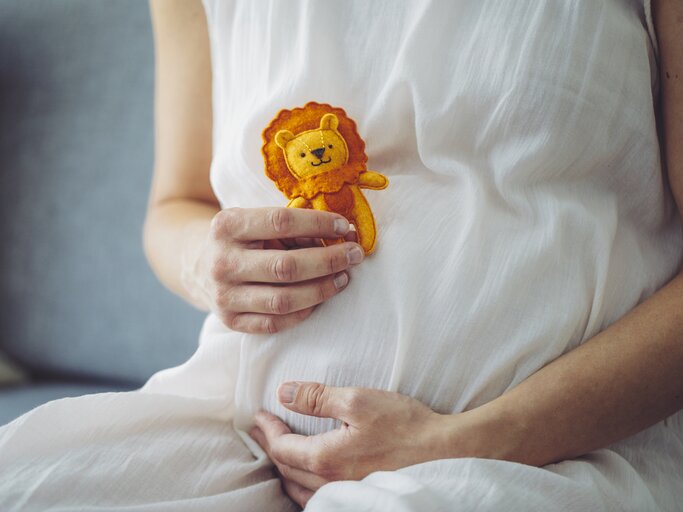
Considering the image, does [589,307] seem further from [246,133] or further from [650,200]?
[246,133]

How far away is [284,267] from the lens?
634mm

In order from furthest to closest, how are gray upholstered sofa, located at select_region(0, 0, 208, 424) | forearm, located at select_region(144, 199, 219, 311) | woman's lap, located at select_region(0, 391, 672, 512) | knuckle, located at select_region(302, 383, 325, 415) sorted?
gray upholstered sofa, located at select_region(0, 0, 208, 424) < forearm, located at select_region(144, 199, 219, 311) < knuckle, located at select_region(302, 383, 325, 415) < woman's lap, located at select_region(0, 391, 672, 512)

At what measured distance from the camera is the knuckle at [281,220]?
0.63 m

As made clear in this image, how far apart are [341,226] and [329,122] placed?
0.35 ft

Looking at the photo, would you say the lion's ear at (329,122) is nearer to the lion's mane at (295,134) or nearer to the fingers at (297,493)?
the lion's mane at (295,134)

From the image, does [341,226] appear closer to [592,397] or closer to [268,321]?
[268,321]

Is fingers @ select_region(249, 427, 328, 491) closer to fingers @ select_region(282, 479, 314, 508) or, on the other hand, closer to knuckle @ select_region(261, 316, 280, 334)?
fingers @ select_region(282, 479, 314, 508)

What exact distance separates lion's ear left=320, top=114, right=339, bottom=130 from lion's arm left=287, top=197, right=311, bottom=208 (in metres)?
0.08

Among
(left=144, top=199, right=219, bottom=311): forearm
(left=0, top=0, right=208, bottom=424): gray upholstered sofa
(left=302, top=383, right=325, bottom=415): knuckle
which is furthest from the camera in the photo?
(left=0, top=0, right=208, bottom=424): gray upholstered sofa

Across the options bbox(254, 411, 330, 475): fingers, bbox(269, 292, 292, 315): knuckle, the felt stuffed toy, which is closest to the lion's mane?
the felt stuffed toy

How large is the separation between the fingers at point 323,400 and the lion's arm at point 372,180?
0.66ft

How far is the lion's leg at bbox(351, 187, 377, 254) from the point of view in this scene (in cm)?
64

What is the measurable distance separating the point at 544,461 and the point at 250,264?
345mm

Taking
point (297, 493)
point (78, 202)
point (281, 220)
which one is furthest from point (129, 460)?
point (78, 202)
